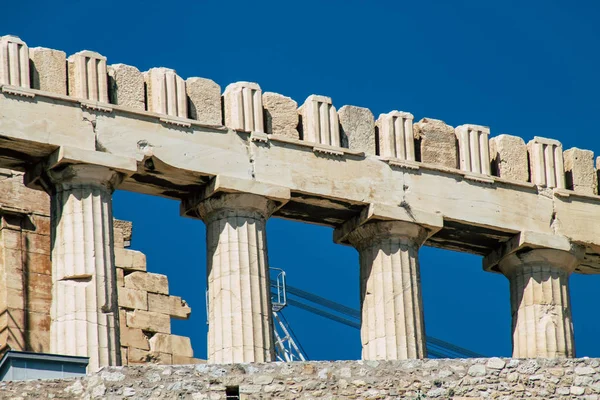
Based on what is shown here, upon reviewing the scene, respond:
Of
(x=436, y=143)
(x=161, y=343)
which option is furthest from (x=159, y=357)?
(x=436, y=143)

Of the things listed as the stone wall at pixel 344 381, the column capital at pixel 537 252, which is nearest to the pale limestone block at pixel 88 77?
the column capital at pixel 537 252

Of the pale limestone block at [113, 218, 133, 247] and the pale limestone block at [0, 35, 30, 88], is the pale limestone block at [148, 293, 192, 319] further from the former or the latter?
the pale limestone block at [0, 35, 30, 88]

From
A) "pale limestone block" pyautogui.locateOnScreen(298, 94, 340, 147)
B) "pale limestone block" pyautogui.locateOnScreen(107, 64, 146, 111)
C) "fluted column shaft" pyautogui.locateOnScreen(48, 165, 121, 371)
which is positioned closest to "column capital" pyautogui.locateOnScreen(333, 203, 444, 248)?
"pale limestone block" pyautogui.locateOnScreen(298, 94, 340, 147)

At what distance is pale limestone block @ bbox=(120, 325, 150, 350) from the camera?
49.7 metres

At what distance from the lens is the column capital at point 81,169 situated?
42.2 meters

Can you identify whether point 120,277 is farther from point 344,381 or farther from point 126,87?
point 344,381

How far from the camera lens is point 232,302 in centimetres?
4331

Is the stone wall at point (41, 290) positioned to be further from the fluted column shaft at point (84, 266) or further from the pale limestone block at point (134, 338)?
the fluted column shaft at point (84, 266)

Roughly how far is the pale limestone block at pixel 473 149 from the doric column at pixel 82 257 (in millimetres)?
7915

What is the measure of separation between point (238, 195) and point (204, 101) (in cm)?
201

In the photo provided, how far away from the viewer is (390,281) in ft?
149

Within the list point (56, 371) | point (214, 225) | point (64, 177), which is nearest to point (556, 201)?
point (214, 225)

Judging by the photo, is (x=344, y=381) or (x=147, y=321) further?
(x=147, y=321)

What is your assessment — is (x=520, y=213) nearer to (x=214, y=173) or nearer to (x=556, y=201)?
(x=556, y=201)
